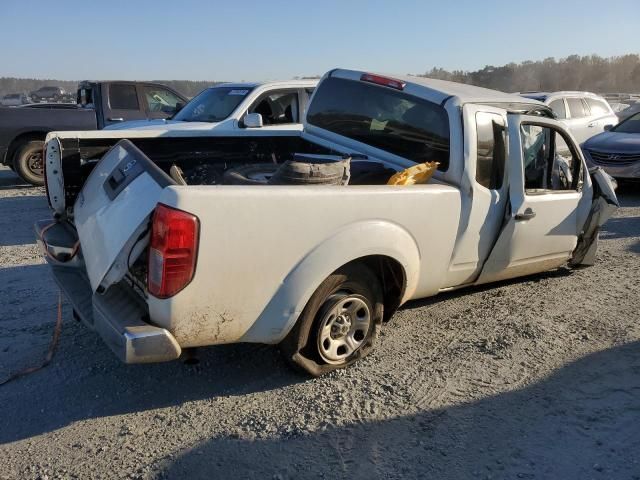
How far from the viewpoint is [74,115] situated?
10930 millimetres

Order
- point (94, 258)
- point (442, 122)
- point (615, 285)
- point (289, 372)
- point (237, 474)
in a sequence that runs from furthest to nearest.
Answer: point (615, 285) < point (442, 122) < point (289, 372) < point (94, 258) < point (237, 474)

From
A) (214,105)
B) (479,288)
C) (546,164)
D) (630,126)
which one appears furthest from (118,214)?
(630,126)

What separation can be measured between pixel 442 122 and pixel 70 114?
28.8 feet

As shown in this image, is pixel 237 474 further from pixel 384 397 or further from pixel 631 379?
pixel 631 379

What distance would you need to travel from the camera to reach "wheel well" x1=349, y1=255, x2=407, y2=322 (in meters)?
3.75

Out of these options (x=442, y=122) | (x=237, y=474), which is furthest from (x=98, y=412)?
(x=442, y=122)

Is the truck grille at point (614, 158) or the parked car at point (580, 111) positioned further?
the parked car at point (580, 111)

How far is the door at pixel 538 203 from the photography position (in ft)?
14.7

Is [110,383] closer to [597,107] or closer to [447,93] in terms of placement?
[447,93]

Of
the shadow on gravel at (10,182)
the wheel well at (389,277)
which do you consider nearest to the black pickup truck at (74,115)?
the shadow on gravel at (10,182)

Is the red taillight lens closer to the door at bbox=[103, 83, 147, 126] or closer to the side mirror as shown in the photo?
the side mirror

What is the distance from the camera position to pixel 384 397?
139 inches

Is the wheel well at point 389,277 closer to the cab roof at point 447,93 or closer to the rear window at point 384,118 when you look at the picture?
the rear window at point 384,118

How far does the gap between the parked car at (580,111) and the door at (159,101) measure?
24.9 feet
